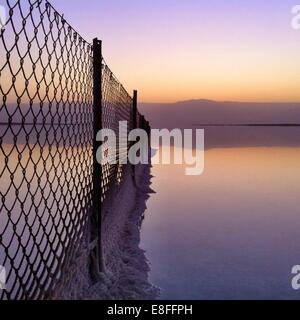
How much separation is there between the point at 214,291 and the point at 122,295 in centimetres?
92

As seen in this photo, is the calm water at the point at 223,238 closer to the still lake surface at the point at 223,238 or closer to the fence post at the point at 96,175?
the still lake surface at the point at 223,238

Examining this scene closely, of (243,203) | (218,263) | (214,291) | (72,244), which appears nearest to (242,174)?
(243,203)

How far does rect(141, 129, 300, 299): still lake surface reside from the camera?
4.11 m

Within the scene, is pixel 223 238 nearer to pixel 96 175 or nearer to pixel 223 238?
pixel 223 238

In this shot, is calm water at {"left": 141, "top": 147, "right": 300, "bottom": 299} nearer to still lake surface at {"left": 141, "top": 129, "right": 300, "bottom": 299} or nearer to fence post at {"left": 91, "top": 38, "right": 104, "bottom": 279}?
still lake surface at {"left": 141, "top": 129, "right": 300, "bottom": 299}

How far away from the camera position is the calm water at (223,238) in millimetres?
4111

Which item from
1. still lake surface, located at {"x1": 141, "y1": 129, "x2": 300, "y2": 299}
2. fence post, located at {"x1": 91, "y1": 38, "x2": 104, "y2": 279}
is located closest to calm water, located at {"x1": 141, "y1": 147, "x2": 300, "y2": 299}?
still lake surface, located at {"x1": 141, "y1": 129, "x2": 300, "y2": 299}

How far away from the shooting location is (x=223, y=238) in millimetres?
5730

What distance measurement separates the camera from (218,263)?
4754 millimetres

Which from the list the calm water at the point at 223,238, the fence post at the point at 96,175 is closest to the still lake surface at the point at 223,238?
the calm water at the point at 223,238

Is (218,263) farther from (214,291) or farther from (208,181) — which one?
(208,181)

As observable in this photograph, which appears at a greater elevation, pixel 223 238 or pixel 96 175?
pixel 96 175

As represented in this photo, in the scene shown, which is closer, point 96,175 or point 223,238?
point 96,175

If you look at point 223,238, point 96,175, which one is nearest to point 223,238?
point 223,238
